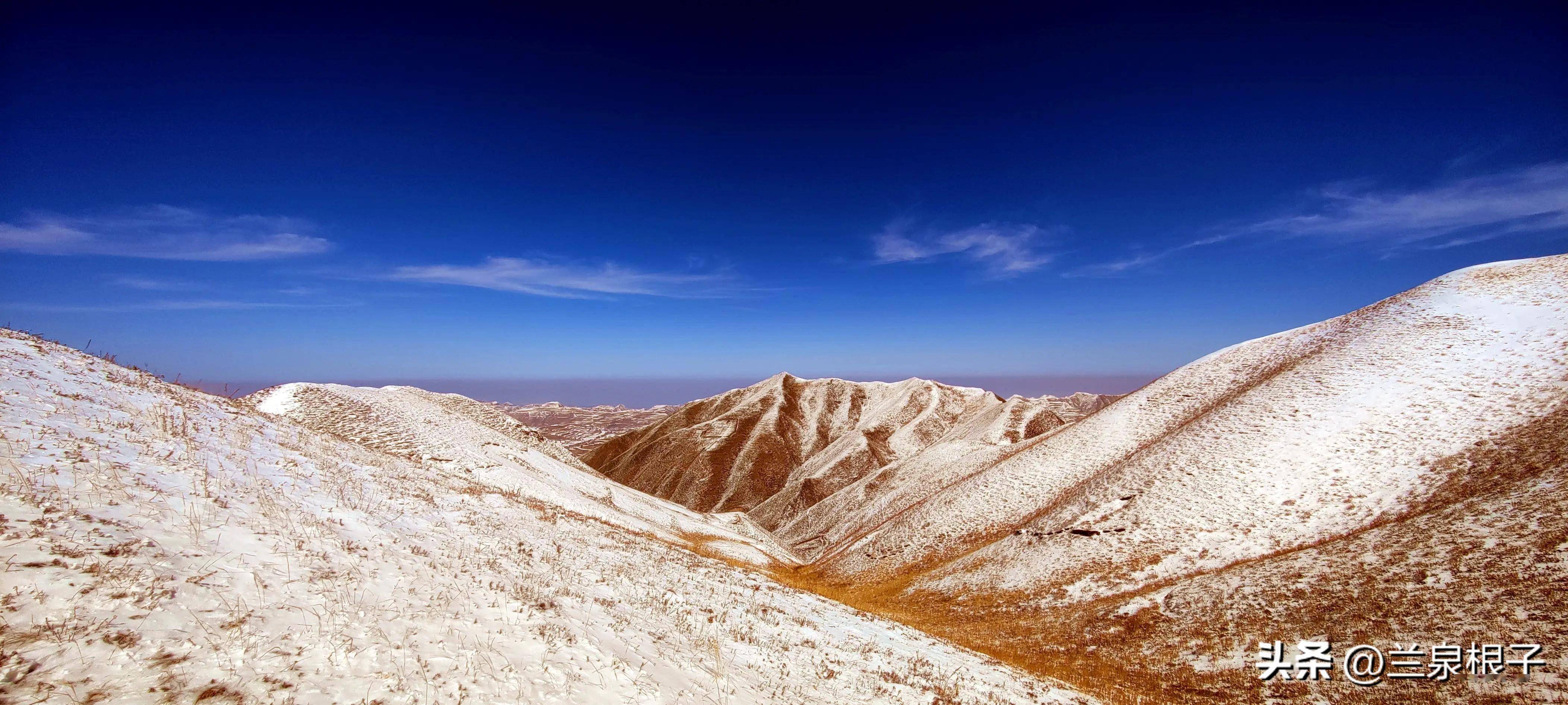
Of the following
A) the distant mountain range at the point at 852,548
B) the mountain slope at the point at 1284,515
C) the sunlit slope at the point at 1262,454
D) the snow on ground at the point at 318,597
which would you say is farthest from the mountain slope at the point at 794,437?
the snow on ground at the point at 318,597

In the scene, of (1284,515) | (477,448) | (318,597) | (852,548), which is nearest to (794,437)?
(852,548)

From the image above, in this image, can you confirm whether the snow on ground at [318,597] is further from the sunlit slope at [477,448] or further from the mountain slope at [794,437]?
the mountain slope at [794,437]

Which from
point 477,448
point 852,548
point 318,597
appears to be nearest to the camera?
point 318,597

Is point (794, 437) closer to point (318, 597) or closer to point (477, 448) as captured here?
point (477, 448)

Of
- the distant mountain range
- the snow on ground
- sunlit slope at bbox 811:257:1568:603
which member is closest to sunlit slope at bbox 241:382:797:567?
the distant mountain range

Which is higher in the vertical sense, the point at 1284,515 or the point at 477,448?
the point at 477,448

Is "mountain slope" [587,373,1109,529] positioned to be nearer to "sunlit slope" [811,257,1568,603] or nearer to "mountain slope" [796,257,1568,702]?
"sunlit slope" [811,257,1568,603]
